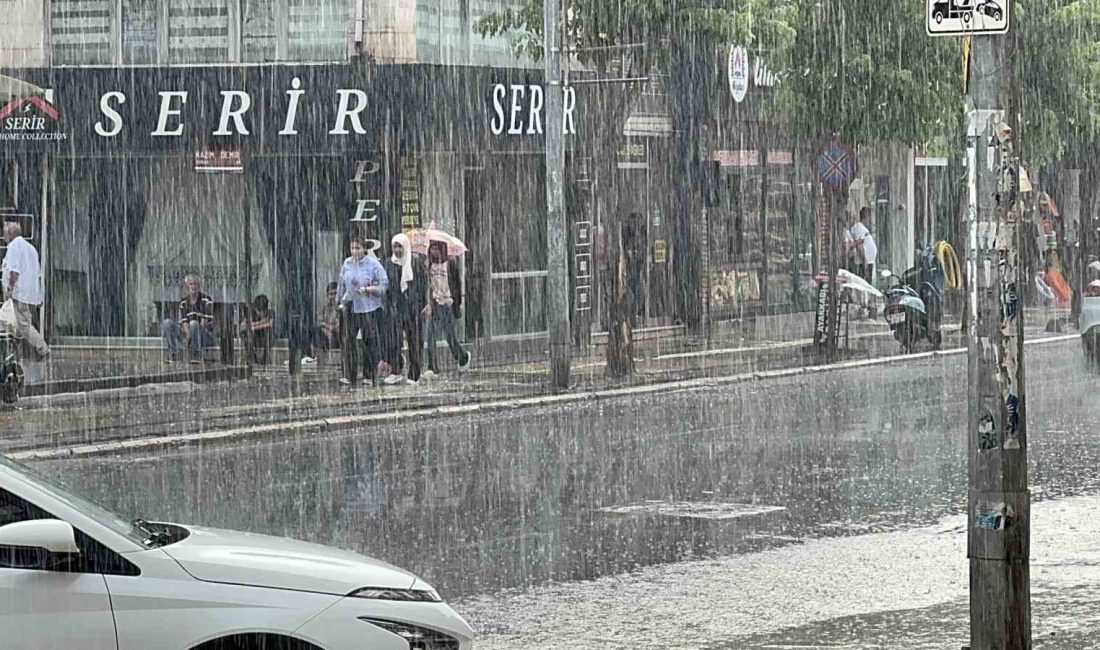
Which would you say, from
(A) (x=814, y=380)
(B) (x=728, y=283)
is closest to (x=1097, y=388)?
(A) (x=814, y=380)

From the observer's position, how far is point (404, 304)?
81.4 feet

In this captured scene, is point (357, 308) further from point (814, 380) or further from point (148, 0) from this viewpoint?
point (148, 0)

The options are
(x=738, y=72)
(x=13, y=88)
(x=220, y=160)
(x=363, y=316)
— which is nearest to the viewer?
(x=13, y=88)

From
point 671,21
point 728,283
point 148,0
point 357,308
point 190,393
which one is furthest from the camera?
point 728,283

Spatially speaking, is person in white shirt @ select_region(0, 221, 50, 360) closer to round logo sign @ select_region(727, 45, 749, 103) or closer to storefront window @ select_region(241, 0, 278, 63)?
storefront window @ select_region(241, 0, 278, 63)

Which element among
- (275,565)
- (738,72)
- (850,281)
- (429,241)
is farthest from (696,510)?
(738,72)

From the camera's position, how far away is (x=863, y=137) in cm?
3048

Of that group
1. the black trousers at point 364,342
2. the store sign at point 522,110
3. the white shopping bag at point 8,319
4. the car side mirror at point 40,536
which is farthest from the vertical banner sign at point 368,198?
the car side mirror at point 40,536

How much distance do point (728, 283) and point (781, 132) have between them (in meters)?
3.55

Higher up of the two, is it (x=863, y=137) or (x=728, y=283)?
(x=863, y=137)

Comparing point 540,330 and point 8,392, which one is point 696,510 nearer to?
point 8,392

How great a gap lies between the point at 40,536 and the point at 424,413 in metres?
14.5

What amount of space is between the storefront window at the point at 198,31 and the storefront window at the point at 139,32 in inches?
10.4

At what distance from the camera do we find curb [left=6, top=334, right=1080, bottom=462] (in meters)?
17.2
